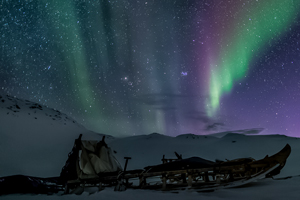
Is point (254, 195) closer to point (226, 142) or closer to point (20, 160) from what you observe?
point (20, 160)

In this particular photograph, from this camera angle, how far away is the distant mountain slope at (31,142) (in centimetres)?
3422

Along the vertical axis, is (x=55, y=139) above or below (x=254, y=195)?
above

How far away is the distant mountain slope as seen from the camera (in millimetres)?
34219

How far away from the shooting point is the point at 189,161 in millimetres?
11125

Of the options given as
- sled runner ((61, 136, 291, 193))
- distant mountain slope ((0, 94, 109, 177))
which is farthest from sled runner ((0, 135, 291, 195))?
distant mountain slope ((0, 94, 109, 177))

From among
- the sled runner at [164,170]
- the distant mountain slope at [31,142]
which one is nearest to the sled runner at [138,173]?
the sled runner at [164,170]

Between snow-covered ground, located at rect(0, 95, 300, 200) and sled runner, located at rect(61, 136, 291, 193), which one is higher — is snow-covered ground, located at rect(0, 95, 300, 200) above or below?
above

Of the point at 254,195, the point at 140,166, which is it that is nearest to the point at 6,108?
the point at 140,166

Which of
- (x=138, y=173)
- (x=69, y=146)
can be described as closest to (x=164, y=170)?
(x=138, y=173)

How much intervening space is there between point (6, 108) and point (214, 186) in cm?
7659

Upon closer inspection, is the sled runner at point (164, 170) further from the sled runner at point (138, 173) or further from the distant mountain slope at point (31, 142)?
the distant mountain slope at point (31, 142)

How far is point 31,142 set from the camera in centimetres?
4934

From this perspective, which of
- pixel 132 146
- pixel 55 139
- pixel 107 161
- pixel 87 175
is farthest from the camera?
pixel 55 139

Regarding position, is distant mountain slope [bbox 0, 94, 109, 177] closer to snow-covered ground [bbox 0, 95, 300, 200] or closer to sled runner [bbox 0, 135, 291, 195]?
snow-covered ground [bbox 0, 95, 300, 200]
